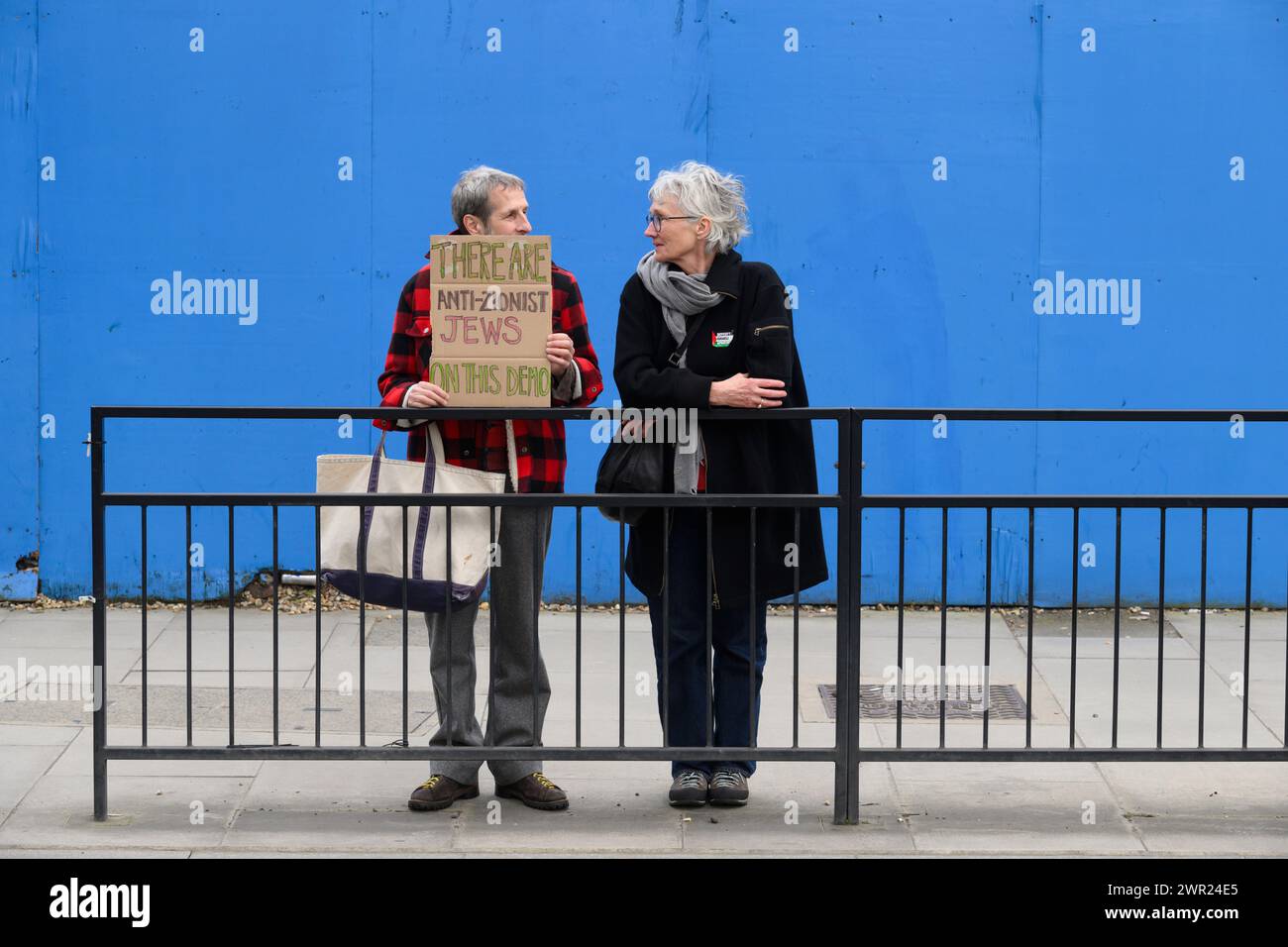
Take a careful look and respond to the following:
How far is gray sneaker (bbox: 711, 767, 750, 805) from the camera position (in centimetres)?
583

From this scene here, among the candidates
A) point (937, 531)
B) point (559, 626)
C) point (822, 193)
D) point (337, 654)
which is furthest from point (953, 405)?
point (337, 654)

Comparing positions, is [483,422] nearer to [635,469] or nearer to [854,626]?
[635,469]

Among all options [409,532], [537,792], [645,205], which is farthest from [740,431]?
[645,205]

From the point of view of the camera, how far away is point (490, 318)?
217 inches

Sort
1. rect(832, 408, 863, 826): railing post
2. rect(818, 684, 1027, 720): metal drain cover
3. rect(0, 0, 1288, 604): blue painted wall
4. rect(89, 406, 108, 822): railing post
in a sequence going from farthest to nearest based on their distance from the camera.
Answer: rect(0, 0, 1288, 604): blue painted wall
rect(818, 684, 1027, 720): metal drain cover
rect(832, 408, 863, 826): railing post
rect(89, 406, 108, 822): railing post

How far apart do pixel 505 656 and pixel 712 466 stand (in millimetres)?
963

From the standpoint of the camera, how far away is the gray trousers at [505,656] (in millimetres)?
5797

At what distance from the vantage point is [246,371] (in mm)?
8961

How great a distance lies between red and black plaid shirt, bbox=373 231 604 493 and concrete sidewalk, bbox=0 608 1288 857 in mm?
1152

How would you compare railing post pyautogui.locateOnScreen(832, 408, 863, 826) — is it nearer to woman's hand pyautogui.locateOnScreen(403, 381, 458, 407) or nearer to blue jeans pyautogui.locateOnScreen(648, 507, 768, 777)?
blue jeans pyautogui.locateOnScreen(648, 507, 768, 777)

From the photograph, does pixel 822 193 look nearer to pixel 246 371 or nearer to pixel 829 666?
pixel 829 666

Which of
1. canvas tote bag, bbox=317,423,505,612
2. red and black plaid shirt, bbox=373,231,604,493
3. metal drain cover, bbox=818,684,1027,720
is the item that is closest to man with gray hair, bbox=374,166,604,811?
red and black plaid shirt, bbox=373,231,604,493

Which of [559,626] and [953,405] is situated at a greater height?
[953,405]

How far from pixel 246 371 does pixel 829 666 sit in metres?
3.40
